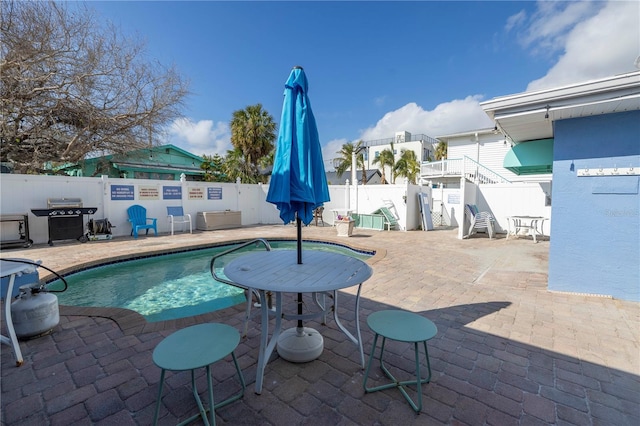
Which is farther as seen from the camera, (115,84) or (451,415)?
(115,84)

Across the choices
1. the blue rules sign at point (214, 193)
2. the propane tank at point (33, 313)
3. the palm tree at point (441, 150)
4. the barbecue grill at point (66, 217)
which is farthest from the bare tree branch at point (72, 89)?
the palm tree at point (441, 150)

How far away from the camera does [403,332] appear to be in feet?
5.93

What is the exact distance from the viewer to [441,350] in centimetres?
248

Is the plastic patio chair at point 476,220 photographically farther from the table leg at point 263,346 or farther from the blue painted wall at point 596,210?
the table leg at point 263,346

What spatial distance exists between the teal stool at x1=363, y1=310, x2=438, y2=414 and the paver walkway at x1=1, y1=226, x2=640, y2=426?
2.5 inches

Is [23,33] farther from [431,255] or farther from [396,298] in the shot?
[431,255]

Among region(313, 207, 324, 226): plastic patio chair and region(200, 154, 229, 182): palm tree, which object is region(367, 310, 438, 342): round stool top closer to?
region(313, 207, 324, 226): plastic patio chair

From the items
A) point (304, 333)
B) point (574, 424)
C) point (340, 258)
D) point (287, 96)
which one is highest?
point (287, 96)

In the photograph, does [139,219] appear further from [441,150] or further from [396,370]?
[441,150]

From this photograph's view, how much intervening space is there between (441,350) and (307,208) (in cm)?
175

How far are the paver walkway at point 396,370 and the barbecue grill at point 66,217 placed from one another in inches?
231

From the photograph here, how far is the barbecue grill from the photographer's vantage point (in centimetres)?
727

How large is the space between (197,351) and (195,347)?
0.16 ft

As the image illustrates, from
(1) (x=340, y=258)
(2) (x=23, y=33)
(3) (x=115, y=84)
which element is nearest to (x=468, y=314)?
(1) (x=340, y=258)
